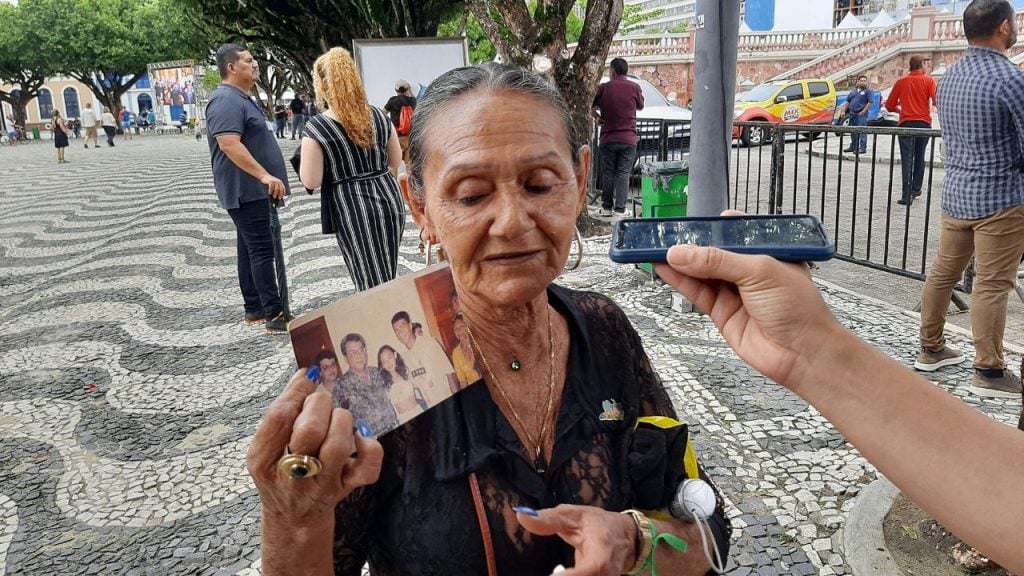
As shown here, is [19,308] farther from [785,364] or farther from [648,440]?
[785,364]

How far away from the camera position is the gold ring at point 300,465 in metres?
1.12

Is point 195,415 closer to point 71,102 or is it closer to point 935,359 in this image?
point 935,359

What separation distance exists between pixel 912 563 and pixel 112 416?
418 centimetres

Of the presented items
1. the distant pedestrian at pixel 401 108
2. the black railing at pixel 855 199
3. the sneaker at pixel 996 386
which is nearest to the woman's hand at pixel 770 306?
the black railing at pixel 855 199

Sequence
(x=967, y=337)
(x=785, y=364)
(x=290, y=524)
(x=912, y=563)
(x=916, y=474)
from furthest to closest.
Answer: (x=967, y=337)
(x=912, y=563)
(x=290, y=524)
(x=785, y=364)
(x=916, y=474)

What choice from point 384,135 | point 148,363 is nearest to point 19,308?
point 148,363

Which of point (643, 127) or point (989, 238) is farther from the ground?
point (643, 127)

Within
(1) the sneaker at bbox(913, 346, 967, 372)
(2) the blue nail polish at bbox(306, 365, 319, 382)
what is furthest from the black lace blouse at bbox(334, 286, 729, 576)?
(1) the sneaker at bbox(913, 346, 967, 372)

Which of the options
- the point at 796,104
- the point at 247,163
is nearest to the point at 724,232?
the point at 247,163

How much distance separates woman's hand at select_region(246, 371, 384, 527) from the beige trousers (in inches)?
162

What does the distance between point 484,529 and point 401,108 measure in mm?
8159

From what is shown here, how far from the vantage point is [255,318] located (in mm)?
6051

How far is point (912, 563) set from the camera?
2.77m

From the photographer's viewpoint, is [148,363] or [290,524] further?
[148,363]
